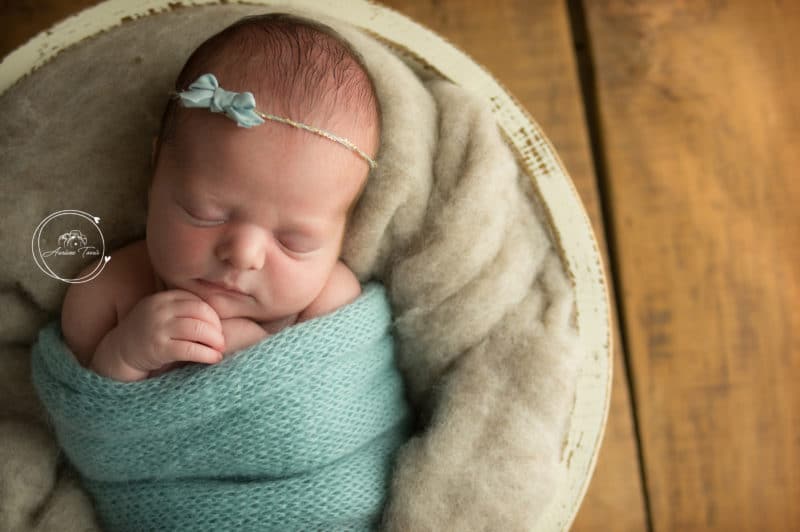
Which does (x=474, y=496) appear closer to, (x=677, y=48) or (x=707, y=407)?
(x=707, y=407)

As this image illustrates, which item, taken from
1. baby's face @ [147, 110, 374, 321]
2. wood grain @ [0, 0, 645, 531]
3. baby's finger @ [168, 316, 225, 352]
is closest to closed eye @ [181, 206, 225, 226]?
baby's face @ [147, 110, 374, 321]

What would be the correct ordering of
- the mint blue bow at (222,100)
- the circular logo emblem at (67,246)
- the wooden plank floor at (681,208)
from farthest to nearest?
1. the wooden plank floor at (681,208)
2. the circular logo emblem at (67,246)
3. the mint blue bow at (222,100)

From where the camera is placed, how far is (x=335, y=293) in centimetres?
84

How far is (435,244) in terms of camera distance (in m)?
0.85

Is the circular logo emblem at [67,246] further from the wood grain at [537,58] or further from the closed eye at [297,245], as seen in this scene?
the wood grain at [537,58]

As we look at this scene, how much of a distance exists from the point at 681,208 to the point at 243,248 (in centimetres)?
84

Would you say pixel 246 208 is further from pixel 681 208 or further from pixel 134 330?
pixel 681 208

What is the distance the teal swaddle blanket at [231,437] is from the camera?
745 mm

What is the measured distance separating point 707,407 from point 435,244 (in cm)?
65

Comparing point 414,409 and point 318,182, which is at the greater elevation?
point 318,182

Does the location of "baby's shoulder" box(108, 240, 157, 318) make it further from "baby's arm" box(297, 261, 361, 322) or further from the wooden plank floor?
the wooden plank floor

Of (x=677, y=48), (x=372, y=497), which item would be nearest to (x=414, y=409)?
(x=372, y=497)

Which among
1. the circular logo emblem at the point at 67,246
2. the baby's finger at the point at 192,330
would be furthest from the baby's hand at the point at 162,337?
the circular logo emblem at the point at 67,246

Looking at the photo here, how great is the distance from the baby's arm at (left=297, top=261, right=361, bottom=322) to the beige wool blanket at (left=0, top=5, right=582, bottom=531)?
0.03m
